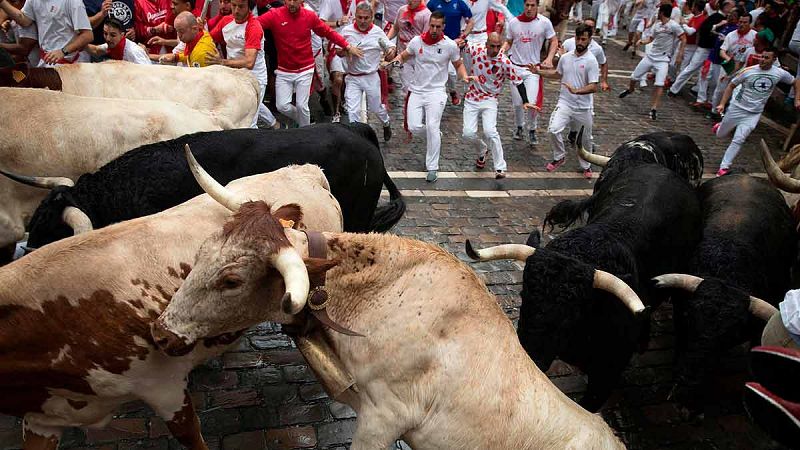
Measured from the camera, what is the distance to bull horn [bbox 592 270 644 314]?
4305mm

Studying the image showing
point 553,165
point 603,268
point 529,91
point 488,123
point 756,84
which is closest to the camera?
point 603,268

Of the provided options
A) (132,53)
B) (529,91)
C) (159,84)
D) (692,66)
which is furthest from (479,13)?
(159,84)

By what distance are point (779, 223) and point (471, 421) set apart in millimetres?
5183

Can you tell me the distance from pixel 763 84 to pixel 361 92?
7396 millimetres

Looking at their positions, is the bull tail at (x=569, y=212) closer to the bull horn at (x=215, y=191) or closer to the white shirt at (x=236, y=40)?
the bull horn at (x=215, y=191)

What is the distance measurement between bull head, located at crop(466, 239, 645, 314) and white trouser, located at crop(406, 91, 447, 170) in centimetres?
553

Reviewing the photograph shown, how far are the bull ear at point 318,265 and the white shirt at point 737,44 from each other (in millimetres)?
14265

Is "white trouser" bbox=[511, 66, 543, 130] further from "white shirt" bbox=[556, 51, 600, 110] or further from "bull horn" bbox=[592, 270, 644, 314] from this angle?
"bull horn" bbox=[592, 270, 644, 314]

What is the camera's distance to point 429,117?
1038 cm

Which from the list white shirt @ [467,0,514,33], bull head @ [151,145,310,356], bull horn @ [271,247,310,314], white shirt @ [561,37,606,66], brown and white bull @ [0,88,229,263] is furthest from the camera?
white shirt @ [467,0,514,33]

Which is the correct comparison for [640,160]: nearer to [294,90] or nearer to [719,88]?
[294,90]

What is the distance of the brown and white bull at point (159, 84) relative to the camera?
747 cm

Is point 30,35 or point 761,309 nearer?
point 761,309

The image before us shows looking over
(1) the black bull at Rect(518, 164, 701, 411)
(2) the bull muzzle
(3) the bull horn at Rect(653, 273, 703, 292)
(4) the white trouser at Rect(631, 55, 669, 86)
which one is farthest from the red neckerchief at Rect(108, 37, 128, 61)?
(4) the white trouser at Rect(631, 55, 669, 86)
